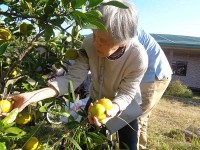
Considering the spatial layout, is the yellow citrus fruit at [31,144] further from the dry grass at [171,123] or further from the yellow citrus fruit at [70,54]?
the dry grass at [171,123]

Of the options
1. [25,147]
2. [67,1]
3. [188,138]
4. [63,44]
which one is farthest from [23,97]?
[188,138]

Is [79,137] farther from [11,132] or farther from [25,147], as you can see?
[11,132]

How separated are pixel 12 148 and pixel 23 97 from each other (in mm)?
223

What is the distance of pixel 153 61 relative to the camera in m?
2.73

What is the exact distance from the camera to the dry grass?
4.07 m

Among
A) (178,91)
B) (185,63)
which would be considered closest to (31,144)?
(178,91)

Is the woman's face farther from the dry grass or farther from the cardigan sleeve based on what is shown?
the dry grass

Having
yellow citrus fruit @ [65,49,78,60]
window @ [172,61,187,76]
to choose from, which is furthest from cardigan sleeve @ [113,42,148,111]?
window @ [172,61,187,76]

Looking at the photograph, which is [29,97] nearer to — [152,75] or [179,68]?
[152,75]

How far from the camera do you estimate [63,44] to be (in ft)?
6.42

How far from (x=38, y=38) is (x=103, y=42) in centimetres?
36

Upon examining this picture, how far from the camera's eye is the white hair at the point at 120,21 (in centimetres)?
149

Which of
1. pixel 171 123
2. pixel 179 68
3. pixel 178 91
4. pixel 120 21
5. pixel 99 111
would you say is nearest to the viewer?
pixel 99 111

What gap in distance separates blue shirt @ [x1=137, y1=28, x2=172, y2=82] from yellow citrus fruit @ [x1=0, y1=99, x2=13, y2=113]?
5.31 feet
